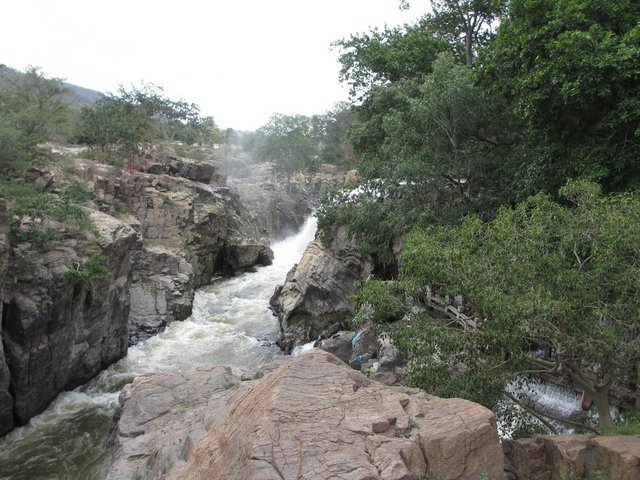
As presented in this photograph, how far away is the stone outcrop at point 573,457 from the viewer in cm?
631

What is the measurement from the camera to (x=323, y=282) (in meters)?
19.9

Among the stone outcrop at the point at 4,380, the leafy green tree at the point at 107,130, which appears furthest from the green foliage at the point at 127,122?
the stone outcrop at the point at 4,380

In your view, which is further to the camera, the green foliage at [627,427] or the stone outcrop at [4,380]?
the stone outcrop at [4,380]

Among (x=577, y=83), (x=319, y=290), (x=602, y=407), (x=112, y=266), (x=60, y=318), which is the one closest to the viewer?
(x=602, y=407)

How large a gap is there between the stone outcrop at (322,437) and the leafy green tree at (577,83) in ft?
24.4

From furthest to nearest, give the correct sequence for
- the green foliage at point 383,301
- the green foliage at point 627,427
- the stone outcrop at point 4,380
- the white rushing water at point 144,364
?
the stone outcrop at point 4,380 < the white rushing water at point 144,364 < the green foliage at point 383,301 < the green foliage at point 627,427

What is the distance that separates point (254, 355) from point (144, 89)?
1071 inches

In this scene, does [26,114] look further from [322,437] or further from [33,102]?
[322,437]

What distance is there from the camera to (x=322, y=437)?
17.7 ft

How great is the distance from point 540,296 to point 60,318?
12662 millimetres

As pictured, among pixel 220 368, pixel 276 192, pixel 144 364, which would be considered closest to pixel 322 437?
pixel 220 368

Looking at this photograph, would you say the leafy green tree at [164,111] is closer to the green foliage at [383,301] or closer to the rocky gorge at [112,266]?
the rocky gorge at [112,266]

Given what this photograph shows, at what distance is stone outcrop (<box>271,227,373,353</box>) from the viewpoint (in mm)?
19219

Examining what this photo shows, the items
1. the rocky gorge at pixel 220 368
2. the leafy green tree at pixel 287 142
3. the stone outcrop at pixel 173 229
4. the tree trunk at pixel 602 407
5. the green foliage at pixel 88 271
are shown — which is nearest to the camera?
the rocky gorge at pixel 220 368
